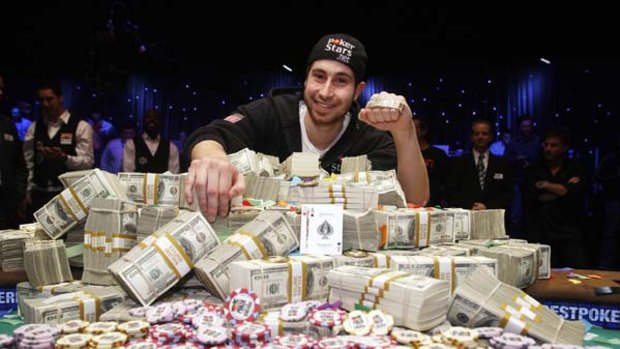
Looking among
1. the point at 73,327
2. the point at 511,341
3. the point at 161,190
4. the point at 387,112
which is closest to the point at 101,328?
the point at 73,327

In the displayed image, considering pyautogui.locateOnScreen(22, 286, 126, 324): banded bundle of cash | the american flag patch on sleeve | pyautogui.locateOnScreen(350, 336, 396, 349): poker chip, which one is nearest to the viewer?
pyautogui.locateOnScreen(350, 336, 396, 349): poker chip

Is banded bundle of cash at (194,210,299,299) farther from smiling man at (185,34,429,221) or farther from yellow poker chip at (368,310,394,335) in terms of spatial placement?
smiling man at (185,34,429,221)

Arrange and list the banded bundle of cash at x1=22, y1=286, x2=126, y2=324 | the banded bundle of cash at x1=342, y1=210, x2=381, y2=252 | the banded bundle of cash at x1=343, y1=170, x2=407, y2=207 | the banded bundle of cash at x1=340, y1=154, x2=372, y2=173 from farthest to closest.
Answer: the banded bundle of cash at x1=340, y1=154, x2=372, y2=173 → the banded bundle of cash at x1=343, y1=170, x2=407, y2=207 → the banded bundle of cash at x1=342, y1=210, x2=381, y2=252 → the banded bundle of cash at x1=22, y1=286, x2=126, y2=324

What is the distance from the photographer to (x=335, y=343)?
1333 millimetres

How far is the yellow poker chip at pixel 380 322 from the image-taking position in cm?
144

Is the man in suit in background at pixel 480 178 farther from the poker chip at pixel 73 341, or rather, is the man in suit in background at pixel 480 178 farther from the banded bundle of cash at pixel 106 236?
the poker chip at pixel 73 341

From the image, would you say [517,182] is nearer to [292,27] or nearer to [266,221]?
[292,27]

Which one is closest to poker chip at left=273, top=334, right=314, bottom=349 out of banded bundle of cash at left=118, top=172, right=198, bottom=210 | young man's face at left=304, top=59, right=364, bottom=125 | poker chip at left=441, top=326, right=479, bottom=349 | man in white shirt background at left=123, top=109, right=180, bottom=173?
poker chip at left=441, top=326, right=479, bottom=349

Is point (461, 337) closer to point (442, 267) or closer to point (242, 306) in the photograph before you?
point (442, 267)

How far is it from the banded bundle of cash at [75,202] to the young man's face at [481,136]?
3.73 m

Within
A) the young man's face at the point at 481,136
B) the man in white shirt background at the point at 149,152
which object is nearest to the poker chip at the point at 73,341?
the young man's face at the point at 481,136

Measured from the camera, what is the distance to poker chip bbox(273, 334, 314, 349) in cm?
135

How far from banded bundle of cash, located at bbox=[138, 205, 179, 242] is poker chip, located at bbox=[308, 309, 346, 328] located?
2.26 feet

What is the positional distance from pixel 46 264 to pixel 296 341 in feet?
3.75
